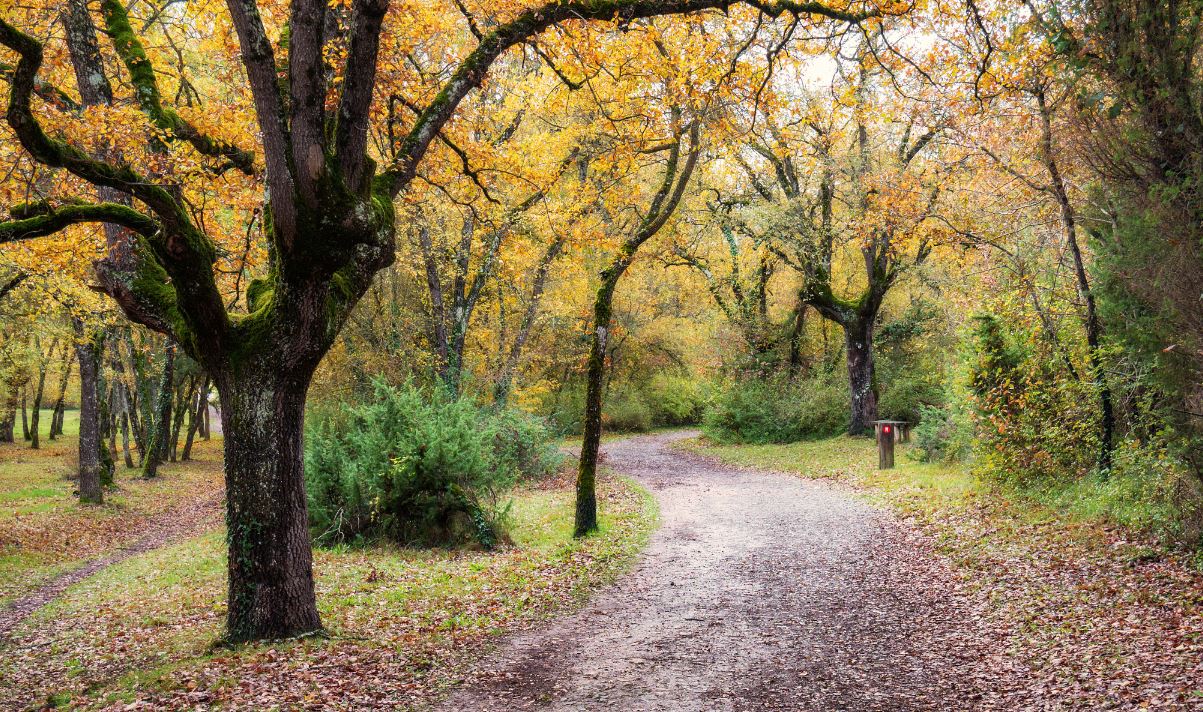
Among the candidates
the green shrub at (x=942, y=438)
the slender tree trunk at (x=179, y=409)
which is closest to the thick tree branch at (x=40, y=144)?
the green shrub at (x=942, y=438)

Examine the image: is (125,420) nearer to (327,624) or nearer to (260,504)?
(327,624)

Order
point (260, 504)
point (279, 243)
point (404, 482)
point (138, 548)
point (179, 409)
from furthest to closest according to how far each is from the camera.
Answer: point (179, 409)
point (138, 548)
point (404, 482)
point (260, 504)
point (279, 243)

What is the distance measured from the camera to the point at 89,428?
682 inches

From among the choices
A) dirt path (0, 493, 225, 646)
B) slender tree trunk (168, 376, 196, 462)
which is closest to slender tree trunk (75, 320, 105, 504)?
dirt path (0, 493, 225, 646)

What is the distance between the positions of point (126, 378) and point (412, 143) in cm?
2511

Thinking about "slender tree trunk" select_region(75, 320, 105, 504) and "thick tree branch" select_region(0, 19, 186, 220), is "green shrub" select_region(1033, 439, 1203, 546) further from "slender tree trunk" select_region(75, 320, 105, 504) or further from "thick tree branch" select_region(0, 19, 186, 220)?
"slender tree trunk" select_region(75, 320, 105, 504)

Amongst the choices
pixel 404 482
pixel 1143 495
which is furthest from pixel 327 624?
pixel 1143 495

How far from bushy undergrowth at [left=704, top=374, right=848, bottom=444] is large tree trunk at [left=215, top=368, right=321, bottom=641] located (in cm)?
2244

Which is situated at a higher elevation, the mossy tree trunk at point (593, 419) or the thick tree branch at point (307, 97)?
the thick tree branch at point (307, 97)

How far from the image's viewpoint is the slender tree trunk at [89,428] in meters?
17.3

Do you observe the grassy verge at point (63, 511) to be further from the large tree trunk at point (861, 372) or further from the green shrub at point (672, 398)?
the large tree trunk at point (861, 372)

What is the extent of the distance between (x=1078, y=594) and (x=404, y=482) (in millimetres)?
9074

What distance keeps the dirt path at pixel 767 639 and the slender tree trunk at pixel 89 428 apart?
47.3ft

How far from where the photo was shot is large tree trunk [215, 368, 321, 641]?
21.9 ft
